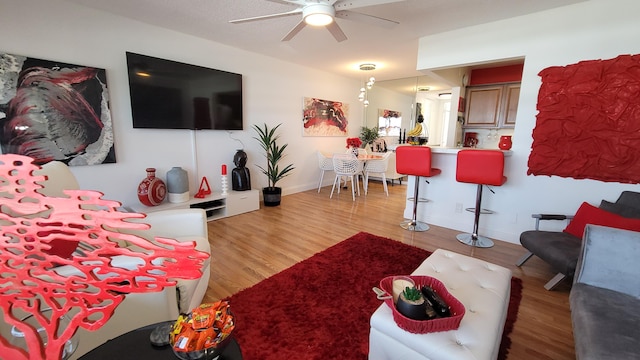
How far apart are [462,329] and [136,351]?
4.14 ft

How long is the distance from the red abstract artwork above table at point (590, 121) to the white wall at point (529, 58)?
0.08 m

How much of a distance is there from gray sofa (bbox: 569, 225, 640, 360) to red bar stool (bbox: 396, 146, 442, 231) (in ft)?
5.55

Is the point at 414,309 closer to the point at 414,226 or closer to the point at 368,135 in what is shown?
the point at 414,226

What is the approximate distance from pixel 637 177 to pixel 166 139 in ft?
16.5

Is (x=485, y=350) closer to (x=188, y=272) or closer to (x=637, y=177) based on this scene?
(x=188, y=272)

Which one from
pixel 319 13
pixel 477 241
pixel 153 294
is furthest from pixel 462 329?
pixel 477 241

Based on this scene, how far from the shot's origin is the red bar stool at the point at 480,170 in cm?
269

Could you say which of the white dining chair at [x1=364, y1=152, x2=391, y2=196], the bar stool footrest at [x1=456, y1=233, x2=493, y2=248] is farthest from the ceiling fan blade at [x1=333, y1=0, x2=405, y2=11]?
the white dining chair at [x1=364, y1=152, x2=391, y2=196]

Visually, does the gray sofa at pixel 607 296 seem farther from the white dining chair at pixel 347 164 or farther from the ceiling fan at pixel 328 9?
the white dining chair at pixel 347 164

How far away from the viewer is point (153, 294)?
1327 millimetres

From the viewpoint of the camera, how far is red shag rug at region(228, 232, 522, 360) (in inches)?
60.5

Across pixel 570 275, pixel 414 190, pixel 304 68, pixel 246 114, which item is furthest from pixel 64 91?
pixel 570 275

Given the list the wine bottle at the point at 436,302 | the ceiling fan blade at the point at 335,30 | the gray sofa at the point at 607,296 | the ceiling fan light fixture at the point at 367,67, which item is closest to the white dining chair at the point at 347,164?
the ceiling fan light fixture at the point at 367,67

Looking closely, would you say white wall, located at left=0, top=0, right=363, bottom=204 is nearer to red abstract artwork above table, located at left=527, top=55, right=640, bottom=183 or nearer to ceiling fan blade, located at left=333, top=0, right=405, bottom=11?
ceiling fan blade, located at left=333, top=0, right=405, bottom=11
